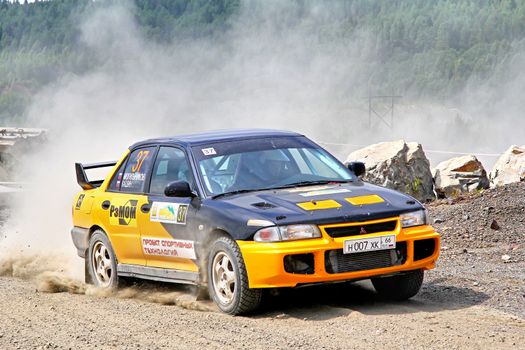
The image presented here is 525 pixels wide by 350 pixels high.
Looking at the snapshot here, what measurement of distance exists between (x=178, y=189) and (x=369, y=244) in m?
1.66

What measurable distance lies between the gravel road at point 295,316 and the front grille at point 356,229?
587 mm

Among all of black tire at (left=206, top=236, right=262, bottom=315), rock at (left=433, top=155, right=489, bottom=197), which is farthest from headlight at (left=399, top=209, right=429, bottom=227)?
rock at (left=433, top=155, right=489, bottom=197)

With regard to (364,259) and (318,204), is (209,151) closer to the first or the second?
(318,204)

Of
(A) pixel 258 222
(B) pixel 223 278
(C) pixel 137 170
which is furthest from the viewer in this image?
(C) pixel 137 170

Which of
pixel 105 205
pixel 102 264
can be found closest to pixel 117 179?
pixel 105 205

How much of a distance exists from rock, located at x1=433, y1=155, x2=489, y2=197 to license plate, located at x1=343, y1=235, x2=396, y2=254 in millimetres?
9827

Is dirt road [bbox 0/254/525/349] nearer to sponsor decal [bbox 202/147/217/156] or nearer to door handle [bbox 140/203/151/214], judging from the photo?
door handle [bbox 140/203/151/214]

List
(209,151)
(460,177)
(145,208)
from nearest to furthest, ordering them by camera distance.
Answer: (209,151) → (145,208) → (460,177)

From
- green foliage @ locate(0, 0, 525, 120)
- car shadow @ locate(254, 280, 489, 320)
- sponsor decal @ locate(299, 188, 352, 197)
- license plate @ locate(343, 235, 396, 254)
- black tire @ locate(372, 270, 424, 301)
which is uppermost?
green foliage @ locate(0, 0, 525, 120)

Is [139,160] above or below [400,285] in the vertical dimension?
above

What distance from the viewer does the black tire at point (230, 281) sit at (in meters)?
7.86

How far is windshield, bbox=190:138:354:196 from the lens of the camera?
28.8ft

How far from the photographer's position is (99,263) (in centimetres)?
1009

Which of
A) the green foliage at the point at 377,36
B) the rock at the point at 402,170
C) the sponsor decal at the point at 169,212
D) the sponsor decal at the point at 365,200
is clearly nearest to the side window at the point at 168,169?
the sponsor decal at the point at 169,212
